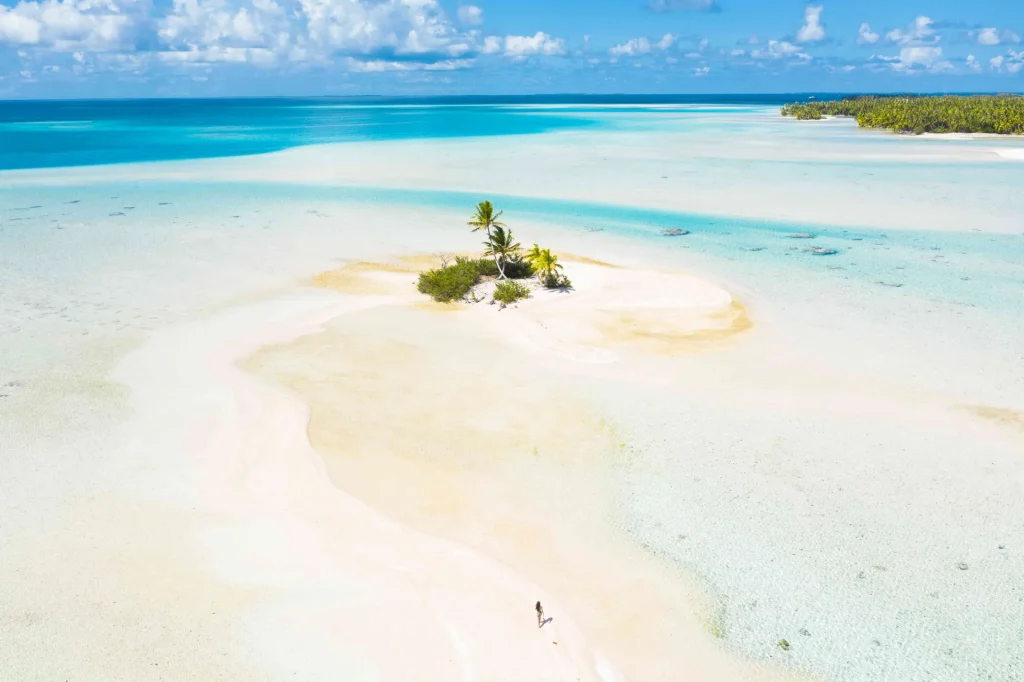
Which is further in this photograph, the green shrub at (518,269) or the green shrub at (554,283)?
the green shrub at (518,269)

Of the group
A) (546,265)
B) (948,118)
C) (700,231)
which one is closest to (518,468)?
(546,265)

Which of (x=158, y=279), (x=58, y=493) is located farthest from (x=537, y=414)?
(x=158, y=279)

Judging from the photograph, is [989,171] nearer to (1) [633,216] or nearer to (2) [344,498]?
(1) [633,216]

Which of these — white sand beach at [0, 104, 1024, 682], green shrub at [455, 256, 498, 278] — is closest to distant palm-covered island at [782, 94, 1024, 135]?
white sand beach at [0, 104, 1024, 682]

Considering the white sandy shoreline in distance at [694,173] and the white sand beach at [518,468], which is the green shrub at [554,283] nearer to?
the white sand beach at [518,468]

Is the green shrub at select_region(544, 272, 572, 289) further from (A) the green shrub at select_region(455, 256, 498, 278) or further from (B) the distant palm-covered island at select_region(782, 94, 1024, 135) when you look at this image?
(B) the distant palm-covered island at select_region(782, 94, 1024, 135)

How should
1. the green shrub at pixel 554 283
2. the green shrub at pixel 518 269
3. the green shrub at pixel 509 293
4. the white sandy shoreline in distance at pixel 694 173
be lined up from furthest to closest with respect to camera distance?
the white sandy shoreline in distance at pixel 694 173 → the green shrub at pixel 518 269 → the green shrub at pixel 554 283 → the green shrub at pixel 509 293

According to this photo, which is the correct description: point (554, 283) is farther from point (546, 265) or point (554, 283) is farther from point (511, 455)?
point (511, 455)

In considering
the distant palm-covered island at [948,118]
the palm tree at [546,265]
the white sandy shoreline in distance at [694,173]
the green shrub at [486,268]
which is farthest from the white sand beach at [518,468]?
the distant palm-covered island at [948,118]
